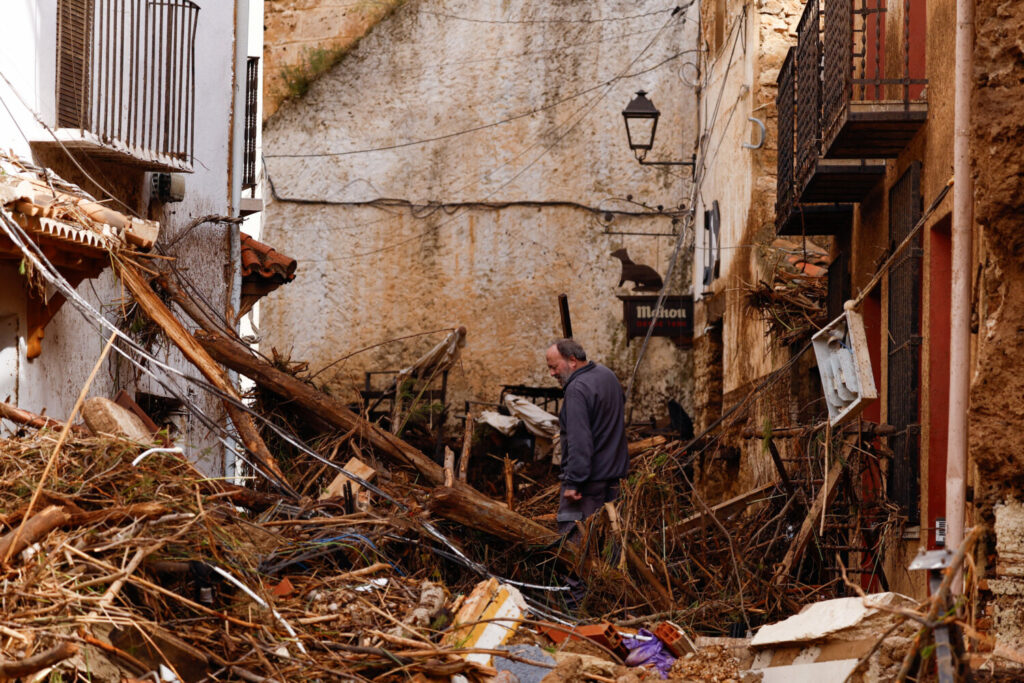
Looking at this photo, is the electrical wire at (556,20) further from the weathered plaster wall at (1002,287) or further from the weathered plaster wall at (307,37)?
the weathered plaster wall at (1002,287)

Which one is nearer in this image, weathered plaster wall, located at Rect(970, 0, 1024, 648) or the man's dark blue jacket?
weathered plaster wall, located at Rect(970, 0, 1024, 648)

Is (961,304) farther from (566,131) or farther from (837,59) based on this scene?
(566,131)

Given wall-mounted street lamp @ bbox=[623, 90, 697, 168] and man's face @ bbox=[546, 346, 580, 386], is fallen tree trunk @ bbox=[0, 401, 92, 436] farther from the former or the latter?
wall-mounted street lamp @ bbox=[623, 90, 697, 168]

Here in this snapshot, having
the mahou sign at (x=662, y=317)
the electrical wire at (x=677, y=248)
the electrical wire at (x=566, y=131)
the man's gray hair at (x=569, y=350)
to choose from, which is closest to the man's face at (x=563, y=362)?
the man's gray hair at (x=569, y=350)

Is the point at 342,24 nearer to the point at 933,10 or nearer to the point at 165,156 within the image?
the point at 165,156

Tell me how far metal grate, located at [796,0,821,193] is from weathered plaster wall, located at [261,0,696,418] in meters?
7.68

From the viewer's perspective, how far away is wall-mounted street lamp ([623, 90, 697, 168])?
16266mm

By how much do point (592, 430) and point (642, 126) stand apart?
967 cm

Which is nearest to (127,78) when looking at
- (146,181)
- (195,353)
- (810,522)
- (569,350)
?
(146,181)

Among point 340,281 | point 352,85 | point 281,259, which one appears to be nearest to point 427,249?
point 340,281

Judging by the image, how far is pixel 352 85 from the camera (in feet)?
63.7

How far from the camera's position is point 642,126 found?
17.6m

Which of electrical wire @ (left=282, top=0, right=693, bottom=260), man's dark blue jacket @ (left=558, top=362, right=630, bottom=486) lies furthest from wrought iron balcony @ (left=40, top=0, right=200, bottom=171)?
electrical wire @ (left=282, top=0, right=693, bottom=260)

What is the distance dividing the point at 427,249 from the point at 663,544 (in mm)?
11501
